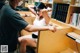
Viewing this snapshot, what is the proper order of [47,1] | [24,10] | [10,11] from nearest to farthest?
1. [10,11]
2. [47,1]
3. [24,10]

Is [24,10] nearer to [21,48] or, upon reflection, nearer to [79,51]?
[21,48]

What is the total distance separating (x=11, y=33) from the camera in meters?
1.64

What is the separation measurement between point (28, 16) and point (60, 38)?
4.52 feet

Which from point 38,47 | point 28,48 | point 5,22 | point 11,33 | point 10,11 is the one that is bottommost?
point 28,48

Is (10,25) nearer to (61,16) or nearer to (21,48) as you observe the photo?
(21,48)


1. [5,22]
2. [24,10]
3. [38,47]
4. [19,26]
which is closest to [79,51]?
[38,47]

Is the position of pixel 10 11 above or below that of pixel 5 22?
above

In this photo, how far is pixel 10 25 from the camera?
1585 mm

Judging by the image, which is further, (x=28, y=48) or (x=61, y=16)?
(x=61, y=16)

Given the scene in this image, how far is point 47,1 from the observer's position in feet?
10.1

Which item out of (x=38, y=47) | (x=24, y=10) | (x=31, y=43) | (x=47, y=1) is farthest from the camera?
(x=24, y=10)

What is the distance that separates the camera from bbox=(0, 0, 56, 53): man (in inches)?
61.2

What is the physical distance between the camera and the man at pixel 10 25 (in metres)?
1.55

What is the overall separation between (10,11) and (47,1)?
5.41 feet
